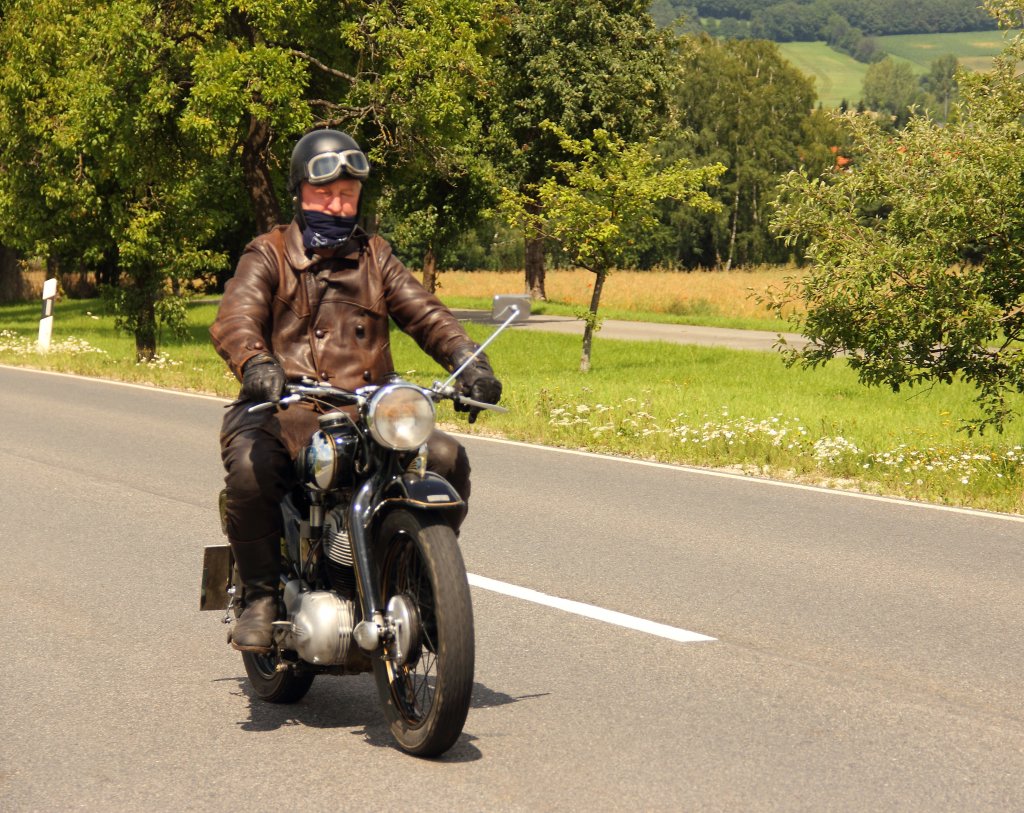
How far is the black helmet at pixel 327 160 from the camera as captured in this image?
510 cm

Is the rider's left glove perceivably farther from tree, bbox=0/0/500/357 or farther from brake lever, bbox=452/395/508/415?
tree, bbox=0/0/500/357

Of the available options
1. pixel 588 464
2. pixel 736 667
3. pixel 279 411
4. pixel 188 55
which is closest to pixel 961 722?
pixel 736 667

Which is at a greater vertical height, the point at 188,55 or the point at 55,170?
the point at 188,55

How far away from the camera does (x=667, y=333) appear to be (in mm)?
38812

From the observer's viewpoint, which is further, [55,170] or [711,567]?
[55,170]

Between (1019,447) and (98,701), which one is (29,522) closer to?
(98,701)

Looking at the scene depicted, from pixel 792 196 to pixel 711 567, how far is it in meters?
5.11

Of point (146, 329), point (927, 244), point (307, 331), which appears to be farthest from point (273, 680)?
point (146, 329)

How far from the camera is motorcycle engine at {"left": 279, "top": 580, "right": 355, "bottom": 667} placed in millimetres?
4840

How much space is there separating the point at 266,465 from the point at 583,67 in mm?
42859

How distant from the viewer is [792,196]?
1252cm

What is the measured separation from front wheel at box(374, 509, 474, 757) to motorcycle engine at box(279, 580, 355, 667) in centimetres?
13

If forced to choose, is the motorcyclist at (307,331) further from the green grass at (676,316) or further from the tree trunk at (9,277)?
the tree trunk at (9,277)

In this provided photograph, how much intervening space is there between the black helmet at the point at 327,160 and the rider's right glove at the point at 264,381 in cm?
74
